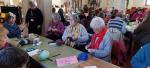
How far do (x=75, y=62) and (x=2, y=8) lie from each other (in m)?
5.91

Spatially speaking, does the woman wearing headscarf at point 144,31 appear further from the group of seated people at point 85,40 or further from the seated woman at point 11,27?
the seated woman at point 11,27

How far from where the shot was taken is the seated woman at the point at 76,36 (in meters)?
3.30

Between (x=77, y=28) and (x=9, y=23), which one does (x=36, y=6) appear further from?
(x=77, y=28)

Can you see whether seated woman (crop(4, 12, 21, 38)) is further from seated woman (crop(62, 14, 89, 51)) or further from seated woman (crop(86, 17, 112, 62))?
seated woman (crop(86, 17, 112, 62))

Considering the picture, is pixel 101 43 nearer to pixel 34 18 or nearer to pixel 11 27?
pixel 11 27

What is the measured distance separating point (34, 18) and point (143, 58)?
3.57 metres

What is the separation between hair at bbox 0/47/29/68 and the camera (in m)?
0.97

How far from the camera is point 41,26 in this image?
491 cm

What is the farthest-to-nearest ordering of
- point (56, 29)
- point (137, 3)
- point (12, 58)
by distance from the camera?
point (137, 3) → point (56, 29) → point (12, 58)

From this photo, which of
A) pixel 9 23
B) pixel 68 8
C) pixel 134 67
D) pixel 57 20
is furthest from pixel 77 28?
pixel 68 8

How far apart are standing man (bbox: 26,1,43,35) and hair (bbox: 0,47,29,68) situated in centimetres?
374

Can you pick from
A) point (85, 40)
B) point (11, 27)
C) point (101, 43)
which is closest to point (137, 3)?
point (85, 40)

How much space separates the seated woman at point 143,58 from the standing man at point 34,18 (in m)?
3.38

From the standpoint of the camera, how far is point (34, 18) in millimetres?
4805
